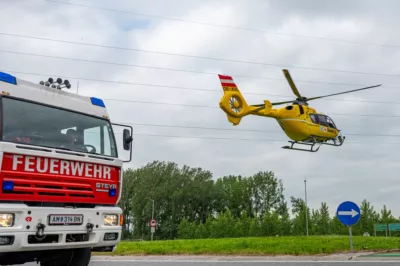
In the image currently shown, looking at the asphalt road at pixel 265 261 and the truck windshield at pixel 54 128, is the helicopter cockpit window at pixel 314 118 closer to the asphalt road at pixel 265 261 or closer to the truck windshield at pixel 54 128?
the asphalt road at pixel 265 261

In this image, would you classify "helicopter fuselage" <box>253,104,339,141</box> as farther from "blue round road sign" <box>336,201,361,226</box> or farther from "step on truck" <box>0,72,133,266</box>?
"step on truck" <box>0,72,133,266</box>

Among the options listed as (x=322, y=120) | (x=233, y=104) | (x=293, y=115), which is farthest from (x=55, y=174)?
(x=322, y=120)

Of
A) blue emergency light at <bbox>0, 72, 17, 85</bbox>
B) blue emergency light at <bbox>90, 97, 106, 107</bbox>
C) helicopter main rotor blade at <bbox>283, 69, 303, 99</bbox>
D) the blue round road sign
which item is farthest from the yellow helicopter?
blue emergency light at <bbox>0, 72, 17, 85</bbox>

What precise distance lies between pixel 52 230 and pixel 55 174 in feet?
2.78

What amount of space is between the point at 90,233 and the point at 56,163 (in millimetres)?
1284

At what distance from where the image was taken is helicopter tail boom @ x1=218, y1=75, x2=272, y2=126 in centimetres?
2131

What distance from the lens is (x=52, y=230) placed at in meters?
6.93

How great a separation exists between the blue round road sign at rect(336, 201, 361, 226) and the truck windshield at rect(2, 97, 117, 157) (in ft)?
30.8

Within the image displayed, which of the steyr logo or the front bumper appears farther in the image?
the steyr logo

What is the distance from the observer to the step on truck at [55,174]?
21.8 ft

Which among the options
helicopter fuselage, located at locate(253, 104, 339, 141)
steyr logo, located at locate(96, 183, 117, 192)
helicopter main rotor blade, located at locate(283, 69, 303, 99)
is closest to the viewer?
steyr logo, located at locate(96, 183, 117, 192)

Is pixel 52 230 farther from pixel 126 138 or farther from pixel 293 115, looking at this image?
pixel 293 115

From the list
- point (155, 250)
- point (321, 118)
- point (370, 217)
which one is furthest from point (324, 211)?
point (155, 250)

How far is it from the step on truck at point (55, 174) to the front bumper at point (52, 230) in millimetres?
13
